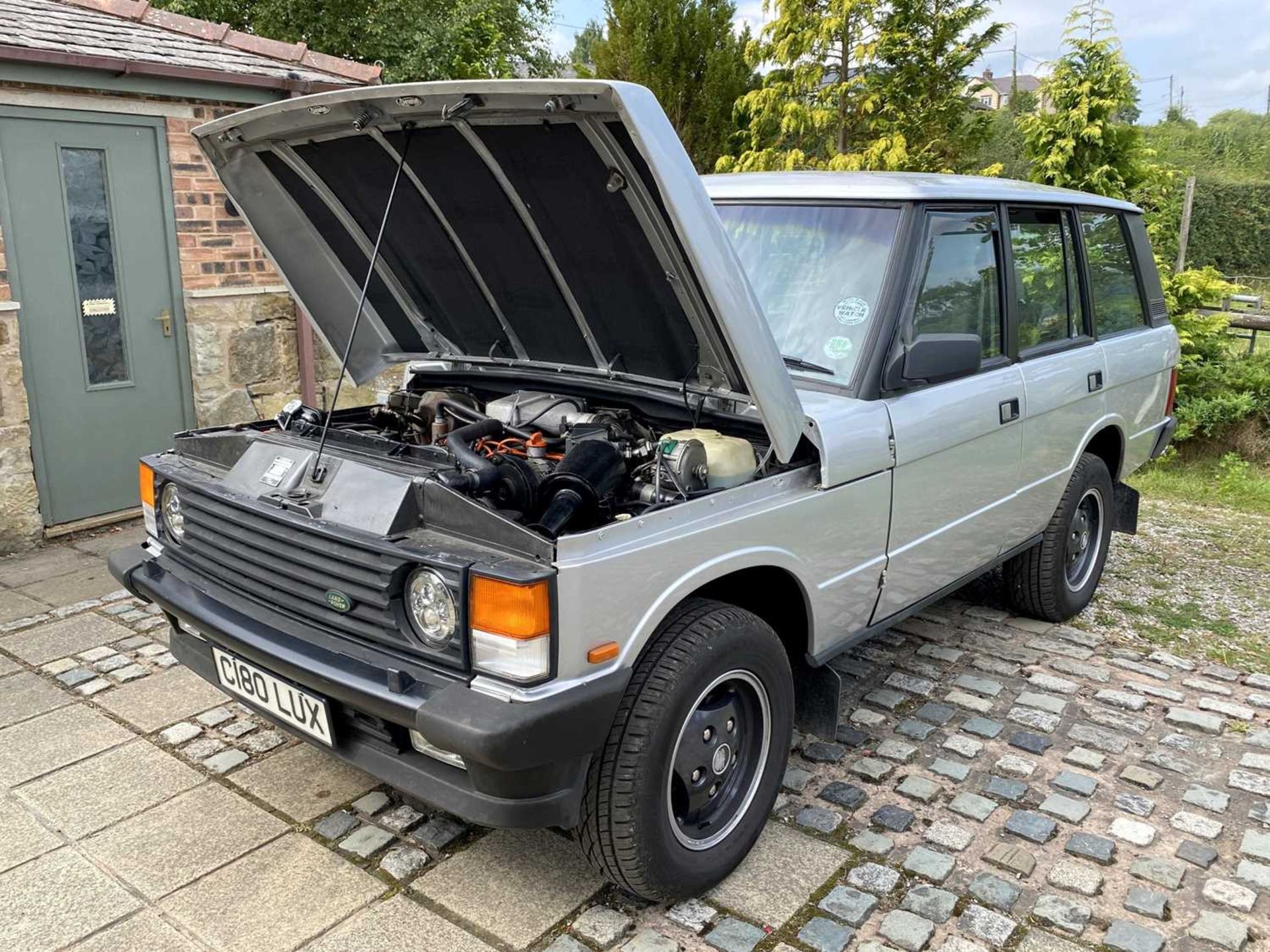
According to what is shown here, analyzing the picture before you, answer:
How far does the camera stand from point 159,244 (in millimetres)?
6547

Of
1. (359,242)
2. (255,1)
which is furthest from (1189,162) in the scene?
(359,242)

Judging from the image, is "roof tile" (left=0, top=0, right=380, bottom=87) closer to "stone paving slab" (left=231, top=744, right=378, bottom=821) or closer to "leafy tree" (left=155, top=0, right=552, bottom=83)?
"stone paving slab" (left=231, top=744, right=378, bottom=821)

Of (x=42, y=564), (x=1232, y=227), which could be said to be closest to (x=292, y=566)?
(x=42, y=564)

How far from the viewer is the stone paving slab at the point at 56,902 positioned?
270 centimetres

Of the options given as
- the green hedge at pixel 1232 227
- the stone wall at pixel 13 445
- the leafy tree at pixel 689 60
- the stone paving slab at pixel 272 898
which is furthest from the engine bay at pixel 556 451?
the green hedge at pixel 1232 227

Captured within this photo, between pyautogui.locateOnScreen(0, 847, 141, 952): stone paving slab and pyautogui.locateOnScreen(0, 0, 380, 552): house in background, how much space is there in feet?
11.8

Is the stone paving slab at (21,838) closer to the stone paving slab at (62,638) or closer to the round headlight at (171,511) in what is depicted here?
the round headlight at (171,511)

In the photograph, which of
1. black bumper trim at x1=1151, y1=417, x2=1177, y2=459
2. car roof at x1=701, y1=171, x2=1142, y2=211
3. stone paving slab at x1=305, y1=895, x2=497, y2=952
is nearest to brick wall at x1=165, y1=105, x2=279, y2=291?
car roof at x1=701, y1=171, x2=1142, y2=211

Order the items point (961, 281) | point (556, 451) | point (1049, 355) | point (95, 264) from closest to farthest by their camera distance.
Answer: point (556, 451), point (961, 281), point (1049, 355), point (95, 264)

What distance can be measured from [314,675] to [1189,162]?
108ft

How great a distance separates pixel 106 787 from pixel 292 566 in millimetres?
1354

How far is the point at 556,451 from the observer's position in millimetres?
3422

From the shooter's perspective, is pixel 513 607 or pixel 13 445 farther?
pixel 13 445

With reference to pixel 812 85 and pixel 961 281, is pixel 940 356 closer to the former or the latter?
pixel 961 281
